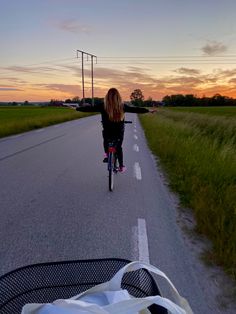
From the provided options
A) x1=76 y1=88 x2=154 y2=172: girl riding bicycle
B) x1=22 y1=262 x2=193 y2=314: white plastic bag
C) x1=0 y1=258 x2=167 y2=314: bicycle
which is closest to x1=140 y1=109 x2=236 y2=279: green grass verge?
x1=76 y1=88 x2=154 y2=172: girl riding bicycle

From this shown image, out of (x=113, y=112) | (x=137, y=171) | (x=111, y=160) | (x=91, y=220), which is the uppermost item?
(x=113, y=112)

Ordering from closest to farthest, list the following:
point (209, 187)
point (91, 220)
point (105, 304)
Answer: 1. point (105, 304)
2. point (91, 220)
3. point (209, 187)

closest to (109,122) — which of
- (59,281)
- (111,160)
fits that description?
(111,160)

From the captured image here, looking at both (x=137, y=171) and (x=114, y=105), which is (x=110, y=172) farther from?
(x=137, y=171)

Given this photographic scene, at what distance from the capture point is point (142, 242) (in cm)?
465

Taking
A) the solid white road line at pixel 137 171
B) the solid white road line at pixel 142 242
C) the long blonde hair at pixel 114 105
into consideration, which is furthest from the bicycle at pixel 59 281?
the solid white road line at pixel 137 171

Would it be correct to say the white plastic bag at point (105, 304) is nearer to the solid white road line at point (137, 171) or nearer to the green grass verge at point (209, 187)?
the green grass verge at point (209, 187)

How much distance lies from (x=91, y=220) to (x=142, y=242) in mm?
1153

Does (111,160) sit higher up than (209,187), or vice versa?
(111,160)

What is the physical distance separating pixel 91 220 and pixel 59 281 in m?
3.38

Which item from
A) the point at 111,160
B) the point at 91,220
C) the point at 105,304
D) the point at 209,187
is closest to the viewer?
the point at 105,304

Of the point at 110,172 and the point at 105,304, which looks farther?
the point at 110,172

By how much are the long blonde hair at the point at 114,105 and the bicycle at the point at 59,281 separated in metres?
5.36

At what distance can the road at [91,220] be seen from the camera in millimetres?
4113
